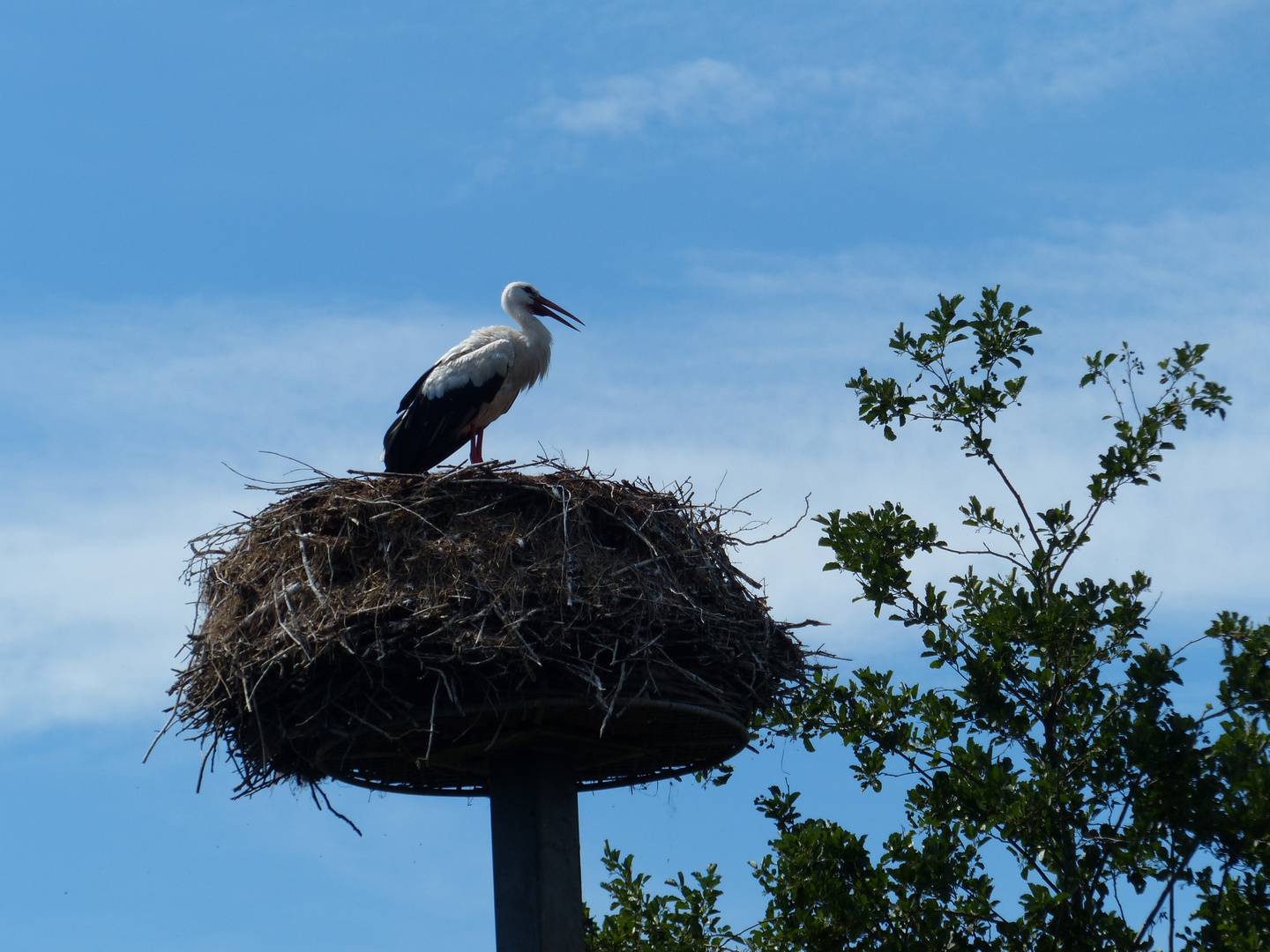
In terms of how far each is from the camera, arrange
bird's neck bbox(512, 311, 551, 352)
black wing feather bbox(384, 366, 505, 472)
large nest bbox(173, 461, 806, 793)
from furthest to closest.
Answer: bird's neck bbox(512, 311, 551, 352) → black wing feather bbox(384, 366, 505, 472) → large nest bbox(173, 461, 806, 793)

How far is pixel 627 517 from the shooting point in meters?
8.67

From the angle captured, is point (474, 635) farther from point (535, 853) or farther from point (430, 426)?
point (430, 426)

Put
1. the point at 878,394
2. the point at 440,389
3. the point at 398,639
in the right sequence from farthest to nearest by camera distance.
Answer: the point at 440,389 < the point at 878,394 < the point at 398,639

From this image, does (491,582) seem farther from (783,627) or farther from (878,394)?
(878,394)

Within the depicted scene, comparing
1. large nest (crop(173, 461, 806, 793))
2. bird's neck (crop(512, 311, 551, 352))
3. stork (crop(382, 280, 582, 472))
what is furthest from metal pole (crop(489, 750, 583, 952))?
bird's neck (crop(512, 311, 551, 352))

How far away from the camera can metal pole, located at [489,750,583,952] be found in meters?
7.73

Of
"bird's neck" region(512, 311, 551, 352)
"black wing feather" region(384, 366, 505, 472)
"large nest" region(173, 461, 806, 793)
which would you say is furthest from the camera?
"bird's neck" region(512, 311, 551, 352)

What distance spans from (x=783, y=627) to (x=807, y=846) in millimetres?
1261

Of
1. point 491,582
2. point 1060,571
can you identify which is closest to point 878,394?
point 1060,571

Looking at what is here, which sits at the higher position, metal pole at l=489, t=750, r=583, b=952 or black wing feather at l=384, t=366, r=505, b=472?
black wing feather at l=384, t=366, r=505, b=472

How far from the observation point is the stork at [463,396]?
11258 millimetres

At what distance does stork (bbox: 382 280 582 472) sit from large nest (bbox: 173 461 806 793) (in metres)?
2.43

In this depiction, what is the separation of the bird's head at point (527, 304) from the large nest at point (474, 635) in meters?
3.80

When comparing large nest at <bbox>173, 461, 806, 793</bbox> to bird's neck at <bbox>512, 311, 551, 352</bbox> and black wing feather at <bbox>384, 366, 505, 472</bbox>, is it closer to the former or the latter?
black wing feather at <bbox>384, 366, 505, 472</bbox>
